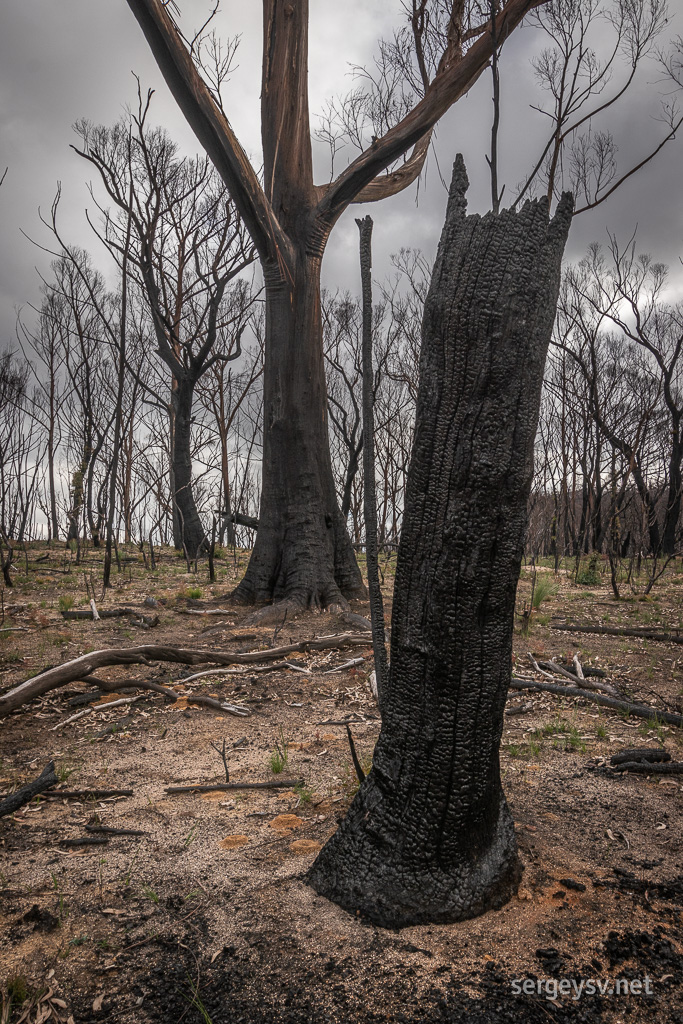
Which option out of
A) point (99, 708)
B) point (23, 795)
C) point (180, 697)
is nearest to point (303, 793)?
point (23, 795)

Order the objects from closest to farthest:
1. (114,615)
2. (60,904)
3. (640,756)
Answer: (60,904) < (640,756) < (114,615)

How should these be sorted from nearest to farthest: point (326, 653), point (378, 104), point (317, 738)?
point (317, 738) → point (326, 653) → point (378, 104)

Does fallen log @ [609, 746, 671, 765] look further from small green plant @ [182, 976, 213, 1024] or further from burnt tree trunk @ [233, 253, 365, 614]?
burnt tree trunk @ [233, 253, 365, 614]

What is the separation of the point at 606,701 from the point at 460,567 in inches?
109

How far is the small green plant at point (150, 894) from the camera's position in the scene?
1920mm

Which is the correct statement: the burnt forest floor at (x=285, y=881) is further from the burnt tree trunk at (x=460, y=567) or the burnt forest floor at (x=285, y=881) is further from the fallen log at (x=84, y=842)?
the burnt tree trunk at (x=460, y=567)

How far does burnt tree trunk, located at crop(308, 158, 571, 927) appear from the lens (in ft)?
5.65

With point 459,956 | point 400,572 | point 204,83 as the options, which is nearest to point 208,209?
point 204,83

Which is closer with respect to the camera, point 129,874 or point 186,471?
point 129,874

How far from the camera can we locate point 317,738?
344 centimetres

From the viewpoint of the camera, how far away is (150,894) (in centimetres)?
194

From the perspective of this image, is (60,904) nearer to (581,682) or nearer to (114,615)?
(581,682)

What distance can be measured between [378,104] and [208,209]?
5261 millimetres

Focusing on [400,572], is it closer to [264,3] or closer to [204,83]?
[204,83]
